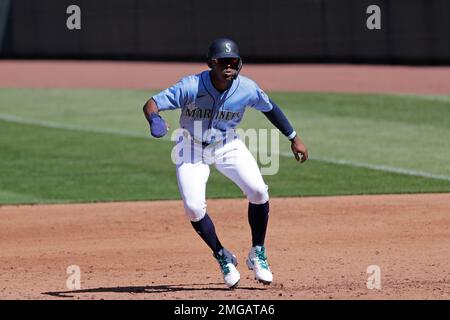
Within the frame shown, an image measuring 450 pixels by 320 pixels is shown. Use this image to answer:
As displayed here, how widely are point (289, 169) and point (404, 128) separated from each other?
3709mm

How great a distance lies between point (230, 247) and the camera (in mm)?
10914

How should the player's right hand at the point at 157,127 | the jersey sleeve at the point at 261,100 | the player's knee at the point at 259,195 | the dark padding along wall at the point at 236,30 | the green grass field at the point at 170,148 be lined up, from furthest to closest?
1. the dark padding along wall at the point at 236,30
2. the green grass field at the point at 170,148
3. the jersey sleeve at the point at 261,100
4. the player's knee at the point at 259,195
5. the player's right hand at the point at 157,127

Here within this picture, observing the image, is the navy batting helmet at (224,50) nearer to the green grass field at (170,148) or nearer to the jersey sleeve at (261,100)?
the jersey sleeve at (261,100)

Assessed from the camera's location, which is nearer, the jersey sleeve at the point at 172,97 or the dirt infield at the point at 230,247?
the jersey sleeve at the point at 172,97

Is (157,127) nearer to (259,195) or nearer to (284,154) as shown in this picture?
(259,195)

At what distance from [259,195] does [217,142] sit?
53 centimetres

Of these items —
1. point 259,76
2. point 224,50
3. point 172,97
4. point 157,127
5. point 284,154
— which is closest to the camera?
point 157,127

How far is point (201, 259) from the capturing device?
405 inches

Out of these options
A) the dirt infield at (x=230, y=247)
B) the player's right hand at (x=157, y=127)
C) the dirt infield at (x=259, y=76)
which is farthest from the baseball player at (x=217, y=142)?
the dirt infield at (x=259, y=76)

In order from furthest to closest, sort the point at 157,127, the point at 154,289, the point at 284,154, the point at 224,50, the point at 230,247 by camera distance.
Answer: the point at 284,154, the point at 230,247, the point at 154,289, the point at 224,50, the point at 157,127

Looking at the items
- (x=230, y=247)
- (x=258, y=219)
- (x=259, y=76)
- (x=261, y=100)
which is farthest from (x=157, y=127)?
(x=259, y=76)

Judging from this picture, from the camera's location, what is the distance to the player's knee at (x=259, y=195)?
8828mm

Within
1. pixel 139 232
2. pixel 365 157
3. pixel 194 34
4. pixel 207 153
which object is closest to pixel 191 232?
pixel 139 232
